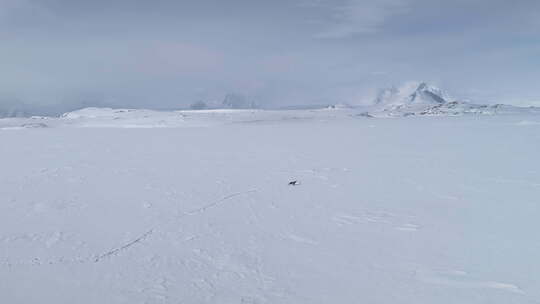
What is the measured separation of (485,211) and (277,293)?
5226 millimetres

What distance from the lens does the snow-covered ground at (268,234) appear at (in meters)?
4.65

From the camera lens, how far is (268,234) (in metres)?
6.52

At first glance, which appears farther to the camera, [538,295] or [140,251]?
[140,251]

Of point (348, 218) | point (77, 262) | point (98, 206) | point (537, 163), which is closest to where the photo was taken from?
point (77, 262)

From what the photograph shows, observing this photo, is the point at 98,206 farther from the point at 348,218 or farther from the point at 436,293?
the point at 436,293

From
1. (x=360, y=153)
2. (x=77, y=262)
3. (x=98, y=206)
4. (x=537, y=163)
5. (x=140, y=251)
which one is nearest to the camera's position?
(x=77, y=262)

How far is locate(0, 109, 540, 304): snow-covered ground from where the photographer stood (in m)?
4.65

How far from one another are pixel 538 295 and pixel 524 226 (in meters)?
2.75

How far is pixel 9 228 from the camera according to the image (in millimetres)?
6504

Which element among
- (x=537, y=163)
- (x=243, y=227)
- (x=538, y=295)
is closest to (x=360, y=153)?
(x=537, y=163)

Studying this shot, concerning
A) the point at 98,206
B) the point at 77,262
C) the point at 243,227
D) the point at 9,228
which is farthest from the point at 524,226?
the point at 9,228

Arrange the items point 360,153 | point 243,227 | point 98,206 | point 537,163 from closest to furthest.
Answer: point 243,227
point 98,206
point 537,163
point 360,153

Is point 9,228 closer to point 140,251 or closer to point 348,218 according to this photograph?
point 140,251

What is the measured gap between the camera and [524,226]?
6957mm
